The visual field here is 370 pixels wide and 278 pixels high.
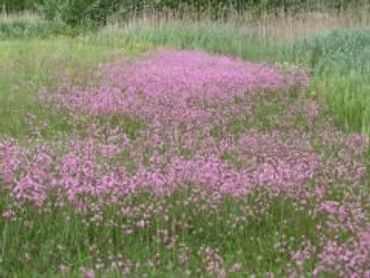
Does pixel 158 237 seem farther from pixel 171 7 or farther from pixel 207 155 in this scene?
pixel 171 7

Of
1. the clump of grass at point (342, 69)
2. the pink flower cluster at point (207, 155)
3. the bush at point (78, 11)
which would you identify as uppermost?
the pink flower cluster at point (207, 155)

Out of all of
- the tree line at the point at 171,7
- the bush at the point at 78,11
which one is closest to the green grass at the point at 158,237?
the tree line at the point at 171,7

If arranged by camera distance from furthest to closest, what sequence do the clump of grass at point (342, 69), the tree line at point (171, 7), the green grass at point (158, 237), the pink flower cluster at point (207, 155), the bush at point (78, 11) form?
the bush at point (78, 11) < the tree line at point (171, 7) < the clump of grass at point (342, 69) < the pink flower cluster at point (207, 155) < the green grass at point (158, 237)

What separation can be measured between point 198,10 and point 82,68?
1335cm

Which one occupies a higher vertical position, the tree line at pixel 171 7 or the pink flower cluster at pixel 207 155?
the pink flower cluster at pixel 207 155

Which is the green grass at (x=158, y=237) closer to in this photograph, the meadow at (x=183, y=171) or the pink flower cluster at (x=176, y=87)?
the meadow at (x=183, y=171)

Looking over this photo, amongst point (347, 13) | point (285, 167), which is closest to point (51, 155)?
point (285, 167)

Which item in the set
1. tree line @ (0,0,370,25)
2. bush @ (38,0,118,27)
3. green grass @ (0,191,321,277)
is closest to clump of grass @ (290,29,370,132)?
green grass @ (0,191,321,277)

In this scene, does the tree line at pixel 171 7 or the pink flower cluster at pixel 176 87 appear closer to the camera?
the pink flower cluster at pixel 176 87

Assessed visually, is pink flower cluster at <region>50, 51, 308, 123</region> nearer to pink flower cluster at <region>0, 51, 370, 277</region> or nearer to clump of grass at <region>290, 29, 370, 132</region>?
pink flower cluster at <region>0, 51, 370, 277</region>

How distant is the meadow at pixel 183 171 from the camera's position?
493 centimetres

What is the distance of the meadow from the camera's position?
4934mm

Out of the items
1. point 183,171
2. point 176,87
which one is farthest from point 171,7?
point 183,171

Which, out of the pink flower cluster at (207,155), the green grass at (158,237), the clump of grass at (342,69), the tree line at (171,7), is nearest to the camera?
the green grass at (158,237)
